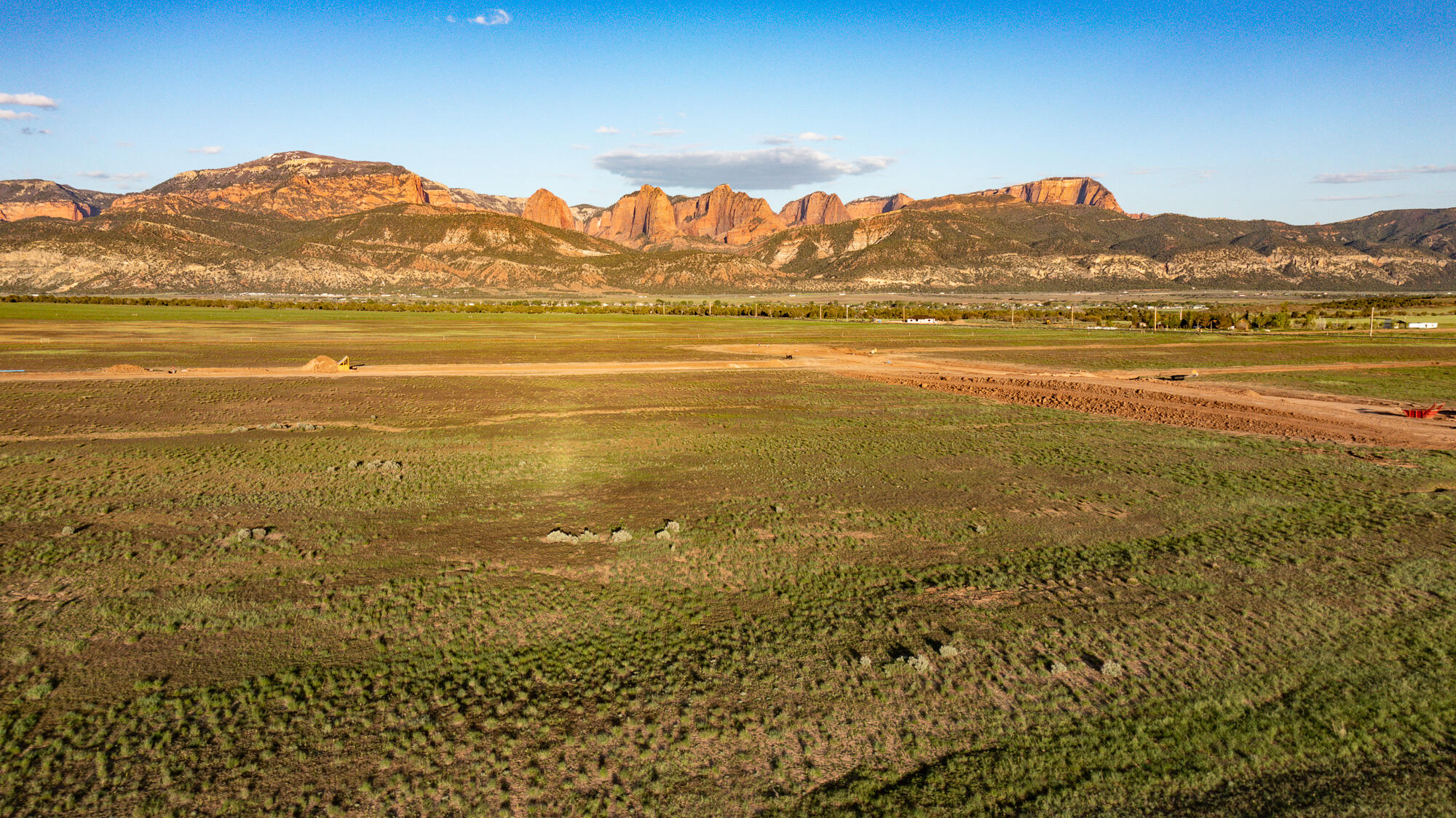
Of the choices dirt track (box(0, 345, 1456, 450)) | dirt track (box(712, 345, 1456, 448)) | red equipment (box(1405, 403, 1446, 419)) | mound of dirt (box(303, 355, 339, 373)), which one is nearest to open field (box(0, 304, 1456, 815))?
dirt track (box(712, 345, 1456, 448))

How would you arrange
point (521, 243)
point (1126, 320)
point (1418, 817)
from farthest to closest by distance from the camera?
point (521, 243) < point (1126, 320) < point (1418, 817)

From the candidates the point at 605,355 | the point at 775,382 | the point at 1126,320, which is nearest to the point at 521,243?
the point at 1126,320

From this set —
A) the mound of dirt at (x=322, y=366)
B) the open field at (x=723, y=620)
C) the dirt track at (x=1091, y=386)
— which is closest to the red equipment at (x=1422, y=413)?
the dirt track at (x=1091, y=386)

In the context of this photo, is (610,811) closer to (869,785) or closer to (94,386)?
(869,785)

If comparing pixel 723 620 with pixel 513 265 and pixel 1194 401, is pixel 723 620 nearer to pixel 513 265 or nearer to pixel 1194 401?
pixel 1194 401

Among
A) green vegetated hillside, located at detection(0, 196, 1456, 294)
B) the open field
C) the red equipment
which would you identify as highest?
green vegetated hillside, located at detection(0, 196, 1456, 294)

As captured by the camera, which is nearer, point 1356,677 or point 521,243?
point 1356,677

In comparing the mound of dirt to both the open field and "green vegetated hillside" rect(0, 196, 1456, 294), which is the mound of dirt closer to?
the open field

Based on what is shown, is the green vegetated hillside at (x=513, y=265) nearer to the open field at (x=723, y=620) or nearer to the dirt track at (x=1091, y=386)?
the dirt track at (x=1091, y=386)
